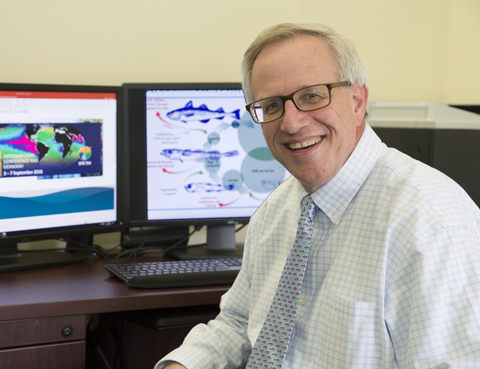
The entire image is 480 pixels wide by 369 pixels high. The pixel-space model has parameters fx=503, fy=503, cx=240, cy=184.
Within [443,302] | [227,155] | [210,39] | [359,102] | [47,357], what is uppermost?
[210,39]

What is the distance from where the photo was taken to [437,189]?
88cm

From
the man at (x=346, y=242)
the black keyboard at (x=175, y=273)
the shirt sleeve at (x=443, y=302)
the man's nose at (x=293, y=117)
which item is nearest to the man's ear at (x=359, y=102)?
the man at (x=346, y=242)

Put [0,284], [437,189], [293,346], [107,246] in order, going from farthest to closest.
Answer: [107,246] < [0,284] < [293,346] < [437,189]

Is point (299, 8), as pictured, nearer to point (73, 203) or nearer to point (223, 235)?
point (223, 235)

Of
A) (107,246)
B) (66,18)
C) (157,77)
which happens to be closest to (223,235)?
(107,246)

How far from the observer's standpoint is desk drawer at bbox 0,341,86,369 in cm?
115

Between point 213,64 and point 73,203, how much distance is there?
718 millimetres

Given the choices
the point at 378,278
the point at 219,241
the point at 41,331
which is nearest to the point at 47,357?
the point at 41,331

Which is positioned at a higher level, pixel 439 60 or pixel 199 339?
pixel 439 60

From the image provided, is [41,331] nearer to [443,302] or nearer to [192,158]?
[192,158]

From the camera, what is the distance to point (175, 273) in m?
1.35

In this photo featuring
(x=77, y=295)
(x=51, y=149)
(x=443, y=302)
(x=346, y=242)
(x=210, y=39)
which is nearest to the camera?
(x=443, y=302)

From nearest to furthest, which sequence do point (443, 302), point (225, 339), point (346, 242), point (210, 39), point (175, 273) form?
point (443, 302), point (346, 242), point (225, 339), point (175, 273), point (210, 39)

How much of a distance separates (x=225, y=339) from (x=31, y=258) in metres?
0.74
